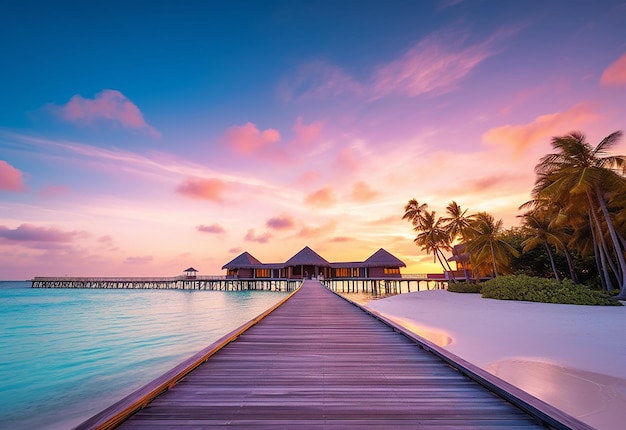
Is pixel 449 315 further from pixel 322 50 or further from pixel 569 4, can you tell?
pixel 322 50

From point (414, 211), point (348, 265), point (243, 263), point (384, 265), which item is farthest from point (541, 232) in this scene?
point (243, 263)

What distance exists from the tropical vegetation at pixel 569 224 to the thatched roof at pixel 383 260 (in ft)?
37.5

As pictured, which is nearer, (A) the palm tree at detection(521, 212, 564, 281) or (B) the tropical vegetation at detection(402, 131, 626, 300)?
(B) the tropical vegetation at detection(402, 131, 626, 300)

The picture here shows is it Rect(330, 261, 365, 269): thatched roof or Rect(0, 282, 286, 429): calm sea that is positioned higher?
Rect(330, 261, 365, 269): thatched roof

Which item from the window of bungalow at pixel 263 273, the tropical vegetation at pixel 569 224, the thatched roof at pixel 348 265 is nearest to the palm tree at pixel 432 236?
the tropical vegetation at pixel 569 224

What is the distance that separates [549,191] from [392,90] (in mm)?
10279

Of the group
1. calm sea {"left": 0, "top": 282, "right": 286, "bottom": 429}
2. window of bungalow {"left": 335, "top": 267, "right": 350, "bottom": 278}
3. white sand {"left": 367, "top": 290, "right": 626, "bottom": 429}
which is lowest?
calm sea {"left": 0, "top": 282, "right": 286, "bottom": 429}

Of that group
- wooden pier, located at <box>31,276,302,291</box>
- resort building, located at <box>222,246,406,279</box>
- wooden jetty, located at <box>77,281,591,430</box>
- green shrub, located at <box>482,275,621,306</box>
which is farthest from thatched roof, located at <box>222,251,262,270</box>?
wooden jetty, located at <box>77,281,591,430</box>

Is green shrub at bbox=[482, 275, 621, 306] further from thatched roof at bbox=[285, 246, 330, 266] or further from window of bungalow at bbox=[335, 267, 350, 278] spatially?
window of bungalow at bbox=[335, 267, 350, 278]

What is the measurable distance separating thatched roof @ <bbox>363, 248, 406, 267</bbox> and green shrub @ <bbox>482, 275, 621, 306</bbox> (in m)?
20.0

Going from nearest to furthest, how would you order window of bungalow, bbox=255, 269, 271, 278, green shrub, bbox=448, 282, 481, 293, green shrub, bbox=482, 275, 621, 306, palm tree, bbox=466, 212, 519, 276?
green shrub, bbox=482, 275, 621, 306
palm tree, bbox=466, 212, 519, 276
green shrub, bbox=448, 282, 481, 293
window of bungalow, bbox=255, 269, 271, 278

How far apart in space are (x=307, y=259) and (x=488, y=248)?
22937mm

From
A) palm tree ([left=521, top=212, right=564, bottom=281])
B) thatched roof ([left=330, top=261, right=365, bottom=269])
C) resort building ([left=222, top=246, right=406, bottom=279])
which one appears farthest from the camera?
thatched roof ([left=330, top=261, right=365, bottom=269])

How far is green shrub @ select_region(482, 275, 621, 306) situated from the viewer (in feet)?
46.6
